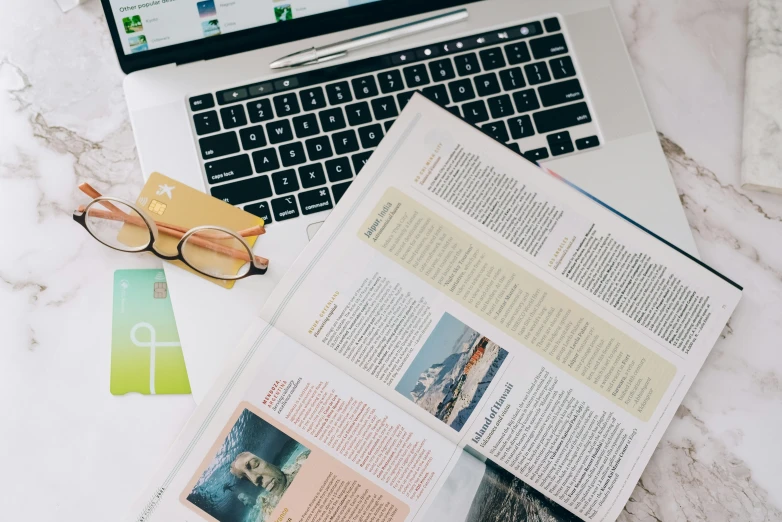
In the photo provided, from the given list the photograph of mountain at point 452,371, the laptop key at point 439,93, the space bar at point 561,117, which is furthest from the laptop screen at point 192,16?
the photograph of mountain at point 452,371

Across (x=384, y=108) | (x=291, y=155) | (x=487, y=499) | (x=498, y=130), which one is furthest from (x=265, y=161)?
(x=487, y=499)

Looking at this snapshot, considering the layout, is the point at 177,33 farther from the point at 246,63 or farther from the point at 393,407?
the point at 393,407

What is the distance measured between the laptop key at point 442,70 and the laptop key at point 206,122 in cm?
22

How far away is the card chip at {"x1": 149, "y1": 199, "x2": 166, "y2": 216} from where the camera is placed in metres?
0.68

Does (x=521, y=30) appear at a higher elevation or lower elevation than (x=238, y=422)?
higher

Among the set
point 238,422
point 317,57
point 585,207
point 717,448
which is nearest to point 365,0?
point 317,57

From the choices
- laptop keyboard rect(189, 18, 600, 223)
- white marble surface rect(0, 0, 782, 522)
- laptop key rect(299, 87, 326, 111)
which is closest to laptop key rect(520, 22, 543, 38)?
laptop keyboard rect(189, 18, 600, 223)

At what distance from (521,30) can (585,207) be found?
19 cm

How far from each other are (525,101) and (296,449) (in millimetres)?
403

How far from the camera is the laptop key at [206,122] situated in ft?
2.24

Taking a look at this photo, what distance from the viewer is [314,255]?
2.20 feet

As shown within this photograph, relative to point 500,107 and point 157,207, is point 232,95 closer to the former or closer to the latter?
point 157,207

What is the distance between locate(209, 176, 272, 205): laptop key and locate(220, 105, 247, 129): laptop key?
0.18 ft

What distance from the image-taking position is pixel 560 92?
0.71m
